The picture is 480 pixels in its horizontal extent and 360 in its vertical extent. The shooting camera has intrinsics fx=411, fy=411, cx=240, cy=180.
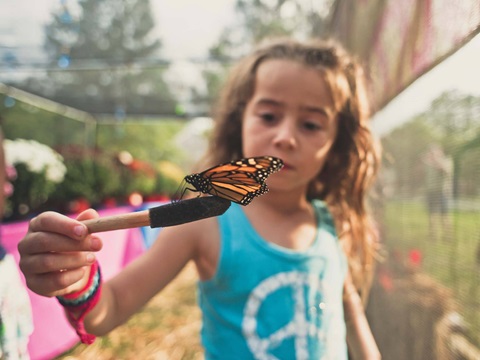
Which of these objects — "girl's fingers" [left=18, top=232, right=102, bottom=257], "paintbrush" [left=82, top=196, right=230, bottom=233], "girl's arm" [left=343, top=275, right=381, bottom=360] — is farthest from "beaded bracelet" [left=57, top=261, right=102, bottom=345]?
"girl's arm" [left=343, top=275, right=381, bottom=360]

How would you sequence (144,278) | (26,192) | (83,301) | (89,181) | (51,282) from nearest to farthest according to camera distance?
(51,282), (83,301), (144,278), (26,192), (89,181)

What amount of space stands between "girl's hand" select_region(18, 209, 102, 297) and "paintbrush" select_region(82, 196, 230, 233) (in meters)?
0.07

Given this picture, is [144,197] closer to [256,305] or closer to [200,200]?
[256,305]

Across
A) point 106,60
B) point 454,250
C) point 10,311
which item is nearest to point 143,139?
point 106,60

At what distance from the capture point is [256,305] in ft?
3.34

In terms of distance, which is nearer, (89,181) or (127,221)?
(127,221)

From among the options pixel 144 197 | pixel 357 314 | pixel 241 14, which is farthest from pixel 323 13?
pixel 144 197

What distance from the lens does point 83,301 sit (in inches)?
27.3

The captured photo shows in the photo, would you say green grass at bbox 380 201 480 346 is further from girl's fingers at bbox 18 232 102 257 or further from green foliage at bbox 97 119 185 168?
green foliage at bbox 97 119 185 168

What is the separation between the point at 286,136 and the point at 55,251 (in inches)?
21.8

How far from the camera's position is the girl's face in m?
0.97

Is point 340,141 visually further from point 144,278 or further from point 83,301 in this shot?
point 83,301

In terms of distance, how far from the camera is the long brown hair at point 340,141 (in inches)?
49.0

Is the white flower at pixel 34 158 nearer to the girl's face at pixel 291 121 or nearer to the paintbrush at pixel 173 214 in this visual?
the girl's face at pixel 291 121
